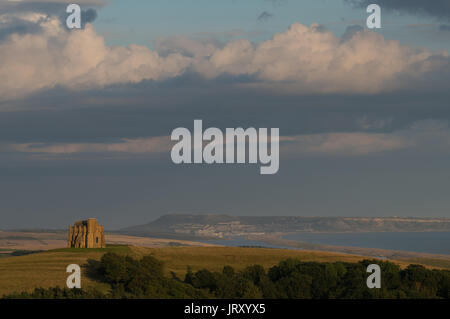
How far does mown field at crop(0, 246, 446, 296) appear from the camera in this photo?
125375 millimetres

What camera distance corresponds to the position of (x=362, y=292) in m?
121

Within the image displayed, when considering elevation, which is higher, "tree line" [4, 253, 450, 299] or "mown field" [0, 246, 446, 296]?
"mown field" [0, 246, 446, 296]

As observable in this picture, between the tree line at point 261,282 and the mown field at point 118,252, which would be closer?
the tree line at point 261,282

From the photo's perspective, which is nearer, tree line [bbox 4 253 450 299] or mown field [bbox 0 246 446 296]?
tree line [bbox 4 253 450 299]

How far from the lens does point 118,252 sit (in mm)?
151625

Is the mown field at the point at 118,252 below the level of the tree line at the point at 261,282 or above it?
above

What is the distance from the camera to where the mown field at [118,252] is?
12538 centimetres

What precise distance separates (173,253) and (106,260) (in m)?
37.9

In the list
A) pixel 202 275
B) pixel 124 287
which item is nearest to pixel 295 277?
pixel 202 275

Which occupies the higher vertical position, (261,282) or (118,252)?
(118,252)

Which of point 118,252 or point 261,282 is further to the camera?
point 118,252
